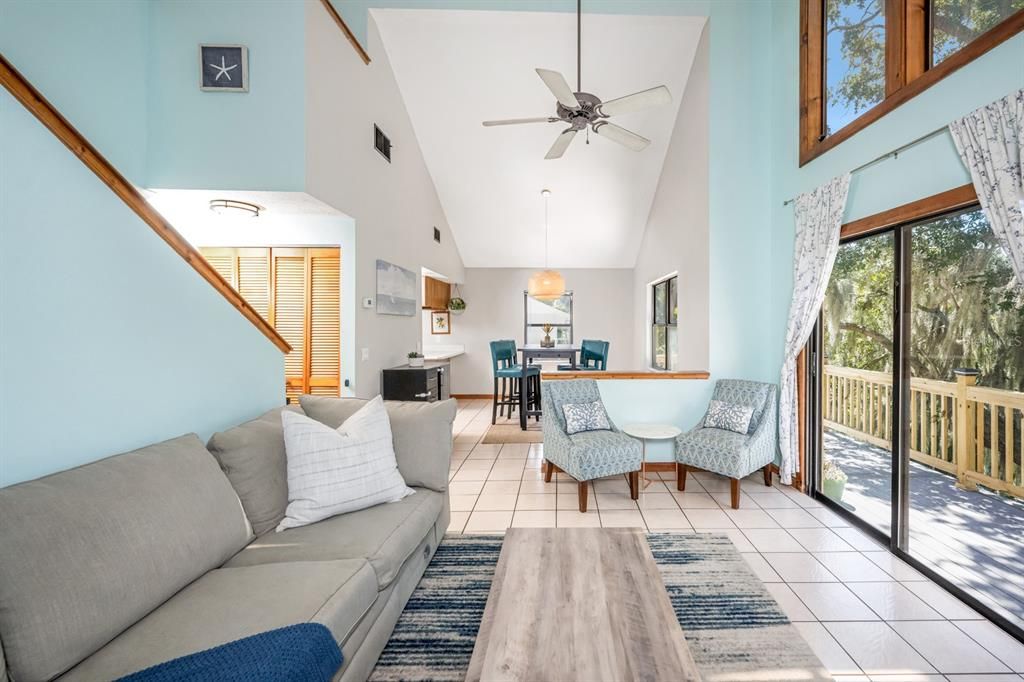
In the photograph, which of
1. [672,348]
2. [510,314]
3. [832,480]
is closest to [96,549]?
[832,480]

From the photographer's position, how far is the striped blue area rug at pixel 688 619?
65.0 inches

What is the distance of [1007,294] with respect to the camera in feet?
6.40

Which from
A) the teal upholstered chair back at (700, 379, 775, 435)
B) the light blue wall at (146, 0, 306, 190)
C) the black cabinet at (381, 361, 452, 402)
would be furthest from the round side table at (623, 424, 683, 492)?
the light blue wall at (146, 0, 306, 190)

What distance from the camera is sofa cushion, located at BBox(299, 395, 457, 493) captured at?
2268 mm

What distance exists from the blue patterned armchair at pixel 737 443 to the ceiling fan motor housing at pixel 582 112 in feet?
7.90

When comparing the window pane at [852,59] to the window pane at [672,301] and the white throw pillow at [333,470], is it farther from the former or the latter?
the white throw pillow at [333,470]

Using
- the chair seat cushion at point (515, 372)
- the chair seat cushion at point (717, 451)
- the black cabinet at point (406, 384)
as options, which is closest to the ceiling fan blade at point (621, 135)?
the chair seat cushion at point (717, 451)

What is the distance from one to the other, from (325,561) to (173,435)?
96 cm

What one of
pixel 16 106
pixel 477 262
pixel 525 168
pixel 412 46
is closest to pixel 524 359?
pixel 525 168

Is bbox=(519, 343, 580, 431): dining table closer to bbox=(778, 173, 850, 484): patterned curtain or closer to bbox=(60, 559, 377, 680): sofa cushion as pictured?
bbox=(778, 173, 850, 484): patterned curtain

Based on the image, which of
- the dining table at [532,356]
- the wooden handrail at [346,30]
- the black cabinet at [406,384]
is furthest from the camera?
the dining table at [532,356]

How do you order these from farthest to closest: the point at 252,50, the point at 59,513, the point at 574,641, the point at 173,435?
the point at 252,50
the point at 173,435
the point at 574,641
the point at 59,513

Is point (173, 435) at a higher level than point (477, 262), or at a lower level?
lower

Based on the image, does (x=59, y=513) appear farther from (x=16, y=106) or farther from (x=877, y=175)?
(x=877, y=175)
